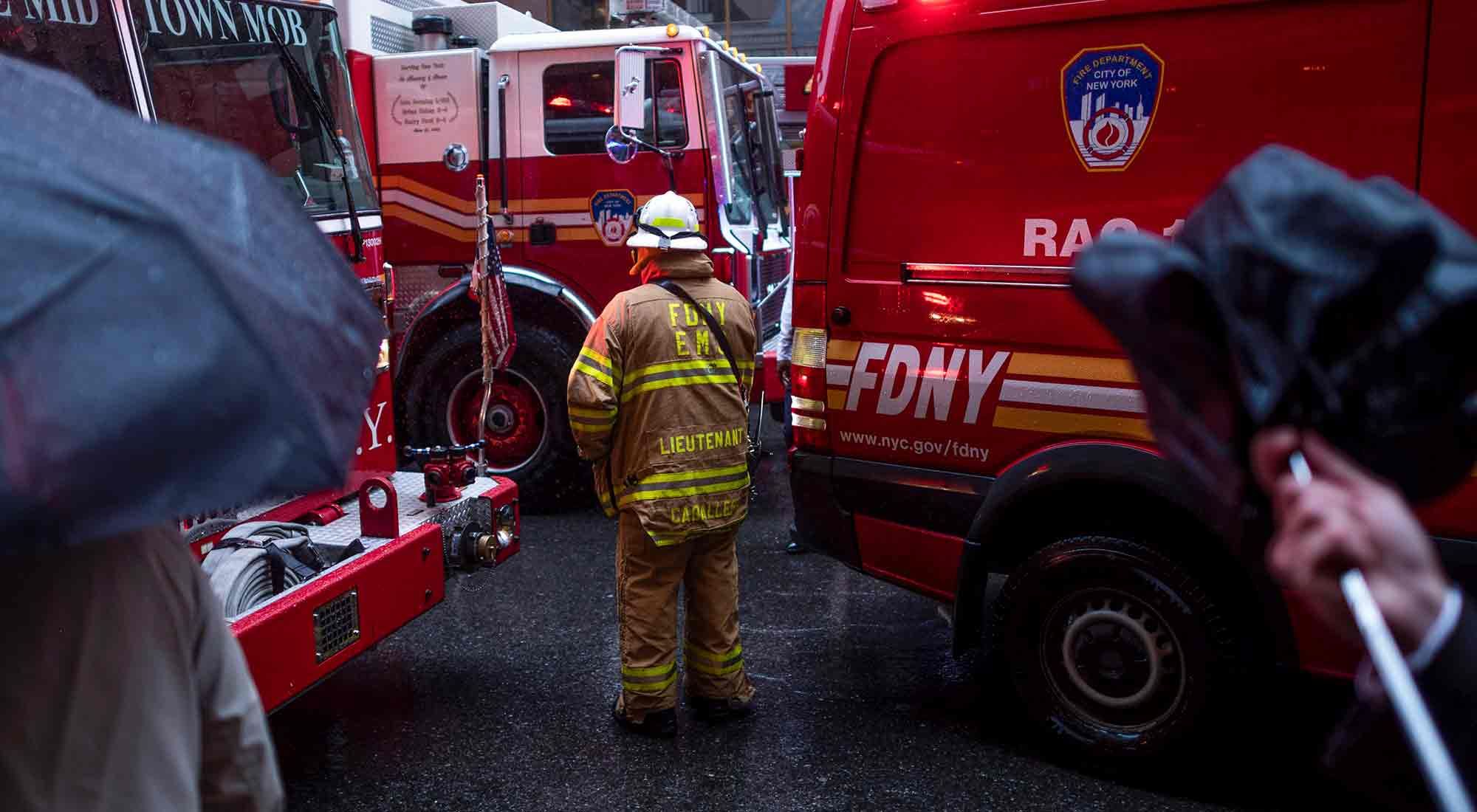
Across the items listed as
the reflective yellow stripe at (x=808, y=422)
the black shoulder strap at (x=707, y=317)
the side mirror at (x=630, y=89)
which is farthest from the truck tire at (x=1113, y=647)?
the side mirror at (x=630, y=89)

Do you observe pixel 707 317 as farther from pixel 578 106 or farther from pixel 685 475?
pixel 578 106

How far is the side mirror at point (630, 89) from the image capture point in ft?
21.1

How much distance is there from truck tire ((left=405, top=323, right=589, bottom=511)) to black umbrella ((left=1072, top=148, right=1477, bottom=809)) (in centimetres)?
604

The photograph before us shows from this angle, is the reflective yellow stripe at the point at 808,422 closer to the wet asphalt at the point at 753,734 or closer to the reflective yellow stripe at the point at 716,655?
the reflective yellow stripe at the point at 716,655

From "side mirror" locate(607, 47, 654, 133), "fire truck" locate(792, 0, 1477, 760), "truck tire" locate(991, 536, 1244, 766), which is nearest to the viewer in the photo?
"fire truck" locate(792, 0, 1477, 760)

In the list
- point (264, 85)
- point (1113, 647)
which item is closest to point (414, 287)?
point (264, 85)

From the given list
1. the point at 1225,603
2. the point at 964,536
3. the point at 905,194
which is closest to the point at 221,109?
the point at 905,194

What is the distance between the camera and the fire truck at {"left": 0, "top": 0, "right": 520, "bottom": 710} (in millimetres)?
3492

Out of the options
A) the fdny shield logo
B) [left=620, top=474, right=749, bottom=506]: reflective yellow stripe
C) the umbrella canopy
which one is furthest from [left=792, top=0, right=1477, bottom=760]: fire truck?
the umbrella canopy

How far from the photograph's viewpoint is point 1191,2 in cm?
338

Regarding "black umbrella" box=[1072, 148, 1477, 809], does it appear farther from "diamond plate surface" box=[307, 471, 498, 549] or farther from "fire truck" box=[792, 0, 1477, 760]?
"diamond plate surface" box=[307, 471, 498, 549]

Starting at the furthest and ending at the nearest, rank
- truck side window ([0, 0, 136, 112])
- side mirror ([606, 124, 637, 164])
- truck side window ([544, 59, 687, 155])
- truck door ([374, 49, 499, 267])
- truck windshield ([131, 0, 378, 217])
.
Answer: truck door ([374, 49, 499, 267]) → truck side window ([544, 59, 687, 155]) → side mirror ([606, 124, 637, 164]) → truck windshield ([131, 0, 378, 217]) → truck side window ([0, 0, 136, 112])

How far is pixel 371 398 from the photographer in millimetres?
3129

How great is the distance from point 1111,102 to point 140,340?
2.87 metres
